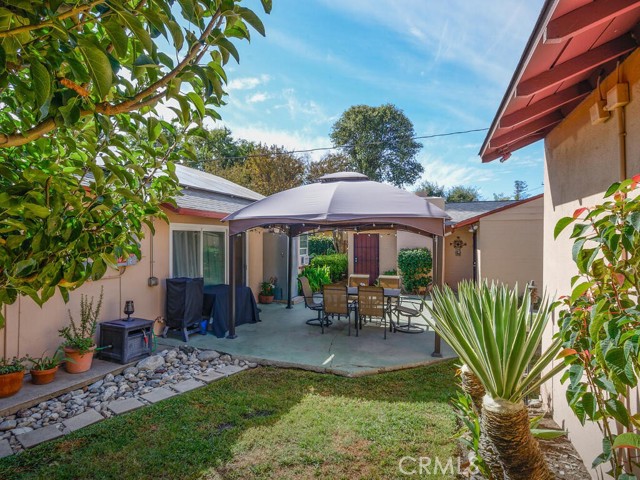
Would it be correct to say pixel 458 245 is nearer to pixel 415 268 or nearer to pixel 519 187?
pixel 415 268

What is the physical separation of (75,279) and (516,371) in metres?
2.99

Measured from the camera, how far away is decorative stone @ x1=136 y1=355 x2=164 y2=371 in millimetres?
5871

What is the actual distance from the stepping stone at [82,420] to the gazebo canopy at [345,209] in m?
4.16

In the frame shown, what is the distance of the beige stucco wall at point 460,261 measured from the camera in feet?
49.6

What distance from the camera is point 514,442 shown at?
2365 millimetres

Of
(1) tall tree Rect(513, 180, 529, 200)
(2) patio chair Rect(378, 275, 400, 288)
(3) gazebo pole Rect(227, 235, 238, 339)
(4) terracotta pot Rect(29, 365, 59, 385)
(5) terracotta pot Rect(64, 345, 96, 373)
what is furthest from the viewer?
(1) tall tree Rect(513, 180, 529, 200)

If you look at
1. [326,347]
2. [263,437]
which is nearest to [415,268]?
[326,347]

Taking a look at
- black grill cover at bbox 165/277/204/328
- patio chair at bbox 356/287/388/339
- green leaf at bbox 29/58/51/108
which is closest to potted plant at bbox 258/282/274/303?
black grill cover at bbox 165/277/204/328

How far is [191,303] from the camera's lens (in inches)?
296

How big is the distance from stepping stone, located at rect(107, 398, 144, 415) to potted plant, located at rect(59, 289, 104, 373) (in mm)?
1257

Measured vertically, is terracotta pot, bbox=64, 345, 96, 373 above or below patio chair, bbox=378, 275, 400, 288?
below

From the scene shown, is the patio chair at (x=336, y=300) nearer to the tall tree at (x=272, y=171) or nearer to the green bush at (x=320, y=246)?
the green bush at (x=320, y=246)

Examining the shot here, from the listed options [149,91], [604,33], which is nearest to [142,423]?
[149,91]

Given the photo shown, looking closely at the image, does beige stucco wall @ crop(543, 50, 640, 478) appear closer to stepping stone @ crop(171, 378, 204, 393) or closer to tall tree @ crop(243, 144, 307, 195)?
stepping stone @ crop(171, 378, 204, 393)
